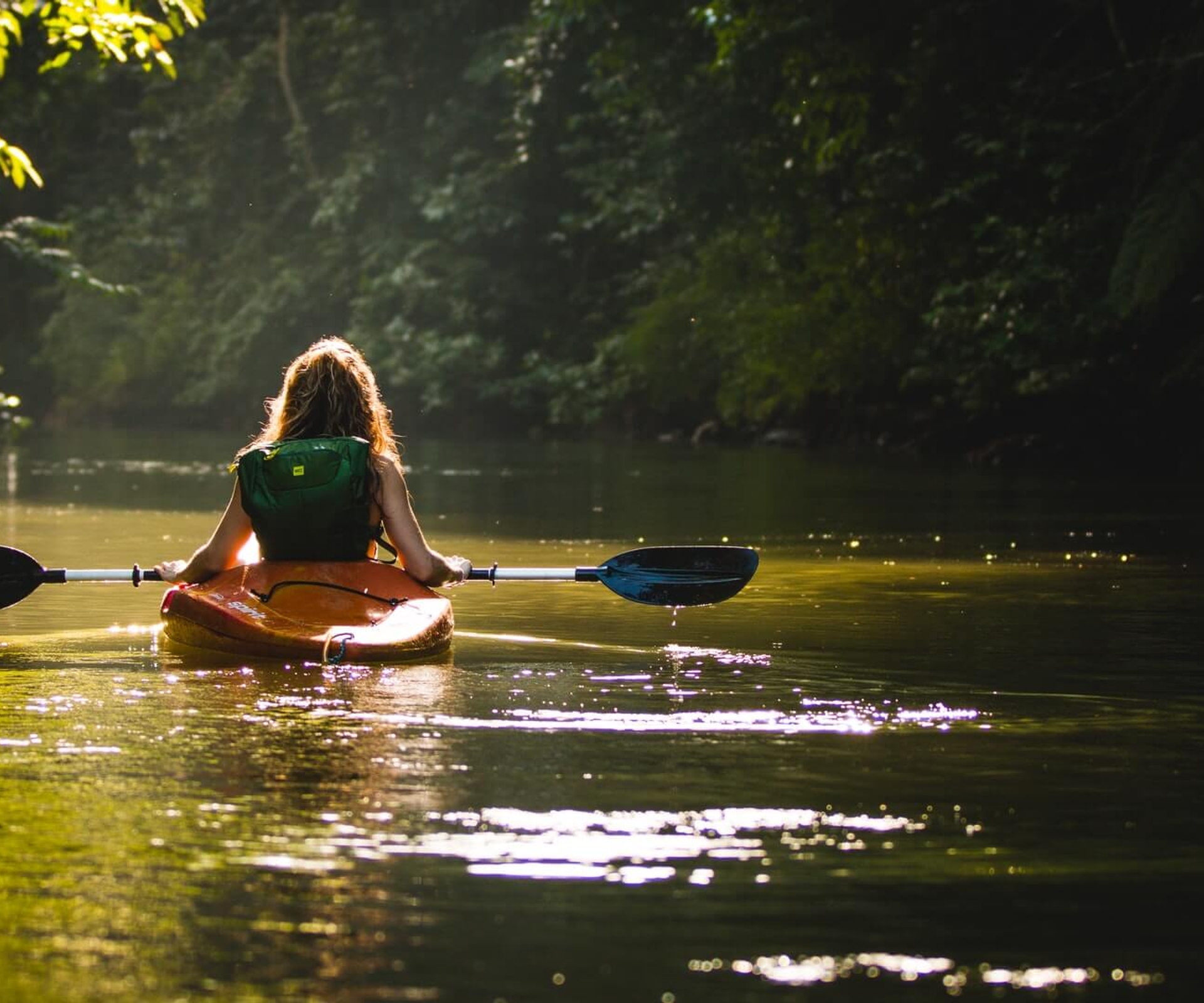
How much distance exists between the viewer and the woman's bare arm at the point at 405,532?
336 inches

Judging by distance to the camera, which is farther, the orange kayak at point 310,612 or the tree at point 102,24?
the tree at point 102,24

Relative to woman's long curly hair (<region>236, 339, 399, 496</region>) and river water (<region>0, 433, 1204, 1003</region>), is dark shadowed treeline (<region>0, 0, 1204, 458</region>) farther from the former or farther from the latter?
river water (<region>0, 433, 1204, 1003</region>)

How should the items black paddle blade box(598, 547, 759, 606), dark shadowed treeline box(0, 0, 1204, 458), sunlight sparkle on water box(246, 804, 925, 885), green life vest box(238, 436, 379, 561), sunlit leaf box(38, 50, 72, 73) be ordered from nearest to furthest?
sunlight sparkle on water box(246, 804, 925, 885), green life vest box(238, 436, 379, 561), black paddle blade box(598, 547, 759, 606), sunlit leaf box(38, 50, 72, 73), dark shadowed treeline box(0, 0, 1204, 458)

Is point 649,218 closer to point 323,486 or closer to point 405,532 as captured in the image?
point 405,532

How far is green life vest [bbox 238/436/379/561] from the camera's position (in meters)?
8.44

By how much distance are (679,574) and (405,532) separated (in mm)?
1317

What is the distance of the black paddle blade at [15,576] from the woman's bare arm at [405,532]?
1.55 m

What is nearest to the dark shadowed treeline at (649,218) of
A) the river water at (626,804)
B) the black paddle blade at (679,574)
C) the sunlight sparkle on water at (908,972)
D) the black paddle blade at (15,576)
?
the black paddle blade at (15,576)

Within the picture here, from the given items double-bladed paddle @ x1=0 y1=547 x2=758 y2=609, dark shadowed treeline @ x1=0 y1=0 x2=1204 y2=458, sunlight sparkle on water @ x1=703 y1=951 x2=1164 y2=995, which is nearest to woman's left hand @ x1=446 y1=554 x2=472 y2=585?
double-bladed paddle @ x1=0 y1=547 x2=758 y2=609

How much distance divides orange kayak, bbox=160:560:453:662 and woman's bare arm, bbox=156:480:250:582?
5 centimetres

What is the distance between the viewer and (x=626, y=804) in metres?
5.34

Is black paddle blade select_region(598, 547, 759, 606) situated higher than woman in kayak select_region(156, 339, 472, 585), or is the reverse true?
woman in kayak select_region(156, 339, 472, 585)

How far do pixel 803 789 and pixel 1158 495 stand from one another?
15258 millimetres

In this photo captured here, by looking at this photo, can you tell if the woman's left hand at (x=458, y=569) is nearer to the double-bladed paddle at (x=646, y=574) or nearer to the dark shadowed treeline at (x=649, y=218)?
the double-bladed paddle at (x=646, y=574)
